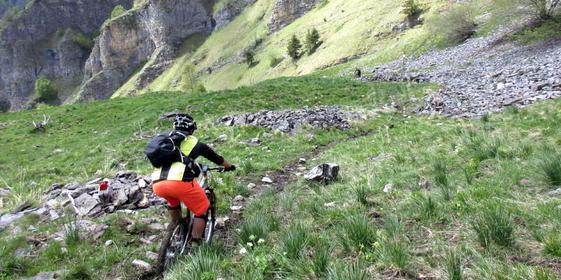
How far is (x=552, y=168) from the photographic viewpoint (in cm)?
712

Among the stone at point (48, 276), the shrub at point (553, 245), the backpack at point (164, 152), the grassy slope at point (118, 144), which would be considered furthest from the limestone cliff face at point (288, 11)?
the shrub at point (553, 245)

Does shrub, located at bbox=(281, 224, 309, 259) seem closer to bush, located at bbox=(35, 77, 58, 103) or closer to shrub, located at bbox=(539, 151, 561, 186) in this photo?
shrub, located at bbox=(539, 151, 561, 186)

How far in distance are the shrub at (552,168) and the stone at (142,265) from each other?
7.42 meters

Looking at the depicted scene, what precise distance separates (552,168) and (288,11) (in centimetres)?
11871

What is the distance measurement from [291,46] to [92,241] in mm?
79539

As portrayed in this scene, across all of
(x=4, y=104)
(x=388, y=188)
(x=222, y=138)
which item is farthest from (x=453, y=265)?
(x=4, y=104)

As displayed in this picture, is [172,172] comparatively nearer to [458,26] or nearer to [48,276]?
[48,276]

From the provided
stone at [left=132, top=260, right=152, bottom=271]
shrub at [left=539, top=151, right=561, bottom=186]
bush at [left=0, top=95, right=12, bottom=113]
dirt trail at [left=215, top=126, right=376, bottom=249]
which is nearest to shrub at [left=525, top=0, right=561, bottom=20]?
dirt trail at [left=215, top=126, right=376, bottom=249]

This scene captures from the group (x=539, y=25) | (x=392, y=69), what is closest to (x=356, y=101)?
(x=392, y=69)

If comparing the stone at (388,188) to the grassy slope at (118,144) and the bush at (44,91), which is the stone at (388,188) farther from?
the bush at (44,91)

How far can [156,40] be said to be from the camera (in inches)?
6629

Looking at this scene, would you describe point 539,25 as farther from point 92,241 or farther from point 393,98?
point 92,241

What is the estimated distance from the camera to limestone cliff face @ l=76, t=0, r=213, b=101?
16512 cm

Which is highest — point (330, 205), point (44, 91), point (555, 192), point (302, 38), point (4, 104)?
point (555, 192)
